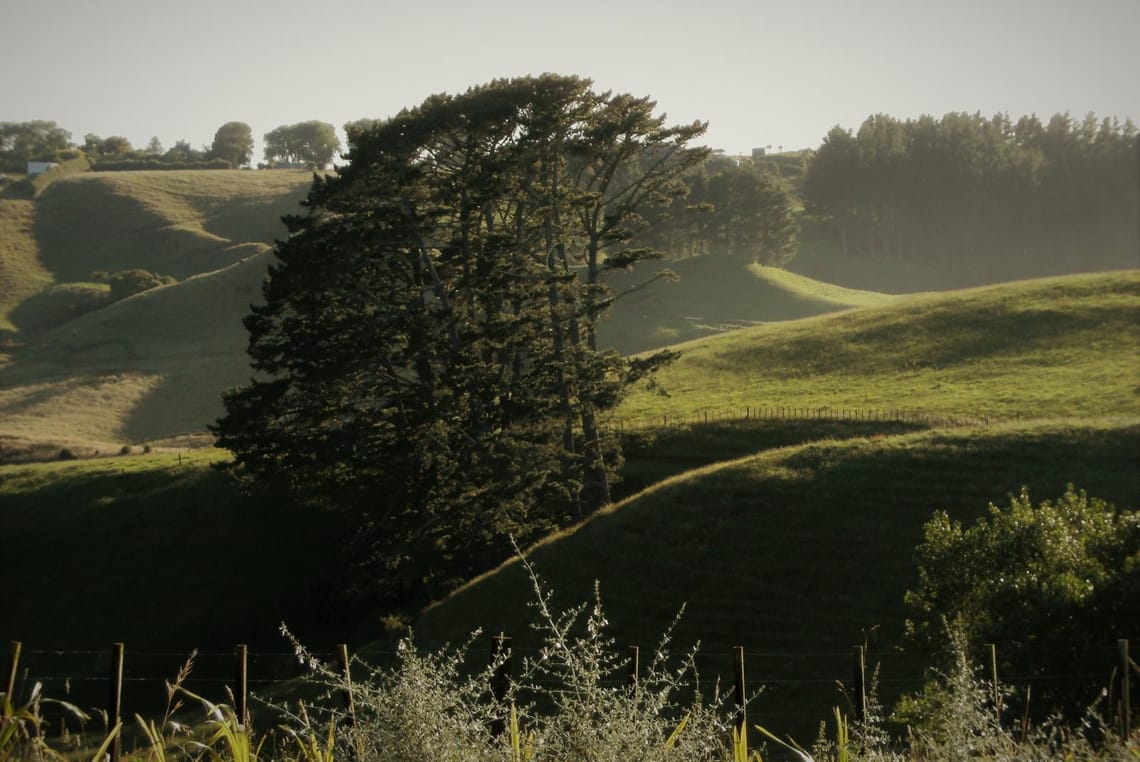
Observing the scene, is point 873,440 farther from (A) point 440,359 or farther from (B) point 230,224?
(B) point 230,224

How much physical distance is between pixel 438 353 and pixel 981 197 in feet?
460

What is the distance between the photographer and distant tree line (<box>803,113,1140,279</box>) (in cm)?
15912

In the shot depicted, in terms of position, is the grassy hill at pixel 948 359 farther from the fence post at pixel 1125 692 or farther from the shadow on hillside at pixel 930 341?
the fence post at pixel 1125 692

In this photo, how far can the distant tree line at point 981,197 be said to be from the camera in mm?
159125

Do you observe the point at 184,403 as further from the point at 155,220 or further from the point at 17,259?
the point at 155,220

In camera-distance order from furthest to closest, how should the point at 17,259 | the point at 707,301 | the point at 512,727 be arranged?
the point at 17,259
the point at 707,301
the point at 512,727

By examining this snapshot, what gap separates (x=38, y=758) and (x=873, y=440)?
42890 millimetres

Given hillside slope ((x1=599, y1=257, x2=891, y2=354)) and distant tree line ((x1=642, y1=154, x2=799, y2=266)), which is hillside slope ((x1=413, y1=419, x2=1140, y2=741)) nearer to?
hillside slope ((x1=599, y1=257, x2=891, y2=354))

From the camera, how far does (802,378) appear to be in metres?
69.2

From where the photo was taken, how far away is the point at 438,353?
4475 centimetres

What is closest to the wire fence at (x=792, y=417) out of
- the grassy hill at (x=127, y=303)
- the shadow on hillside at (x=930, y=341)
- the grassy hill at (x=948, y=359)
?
the grassy hill at (x=948, y=359)

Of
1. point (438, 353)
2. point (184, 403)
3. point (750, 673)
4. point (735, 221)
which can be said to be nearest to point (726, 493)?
point (750, 673)

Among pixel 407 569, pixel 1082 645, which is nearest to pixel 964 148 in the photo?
pixel 407 569

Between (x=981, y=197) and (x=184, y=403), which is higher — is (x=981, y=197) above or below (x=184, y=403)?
above
